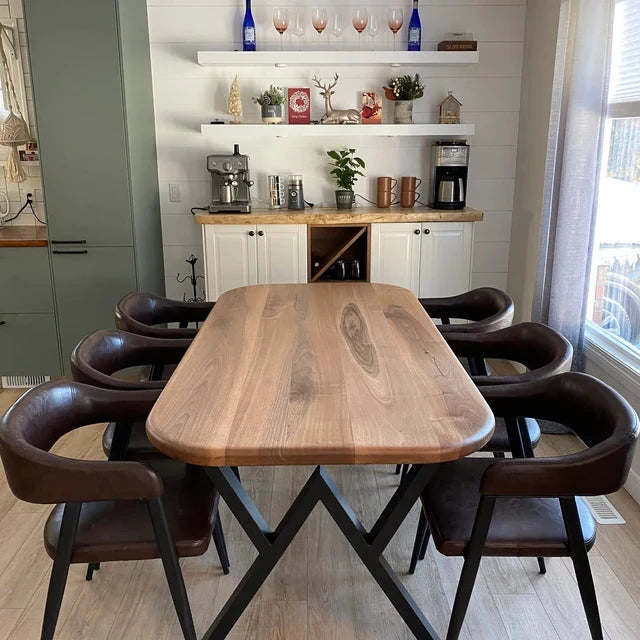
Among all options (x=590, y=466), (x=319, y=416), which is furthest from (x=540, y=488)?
(x=319, y=416)

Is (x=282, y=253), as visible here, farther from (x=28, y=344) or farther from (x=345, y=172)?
(x=28, y=344)

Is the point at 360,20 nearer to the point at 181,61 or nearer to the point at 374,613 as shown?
the point at 181,61

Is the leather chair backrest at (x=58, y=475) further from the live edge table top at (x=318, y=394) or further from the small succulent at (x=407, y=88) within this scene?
the small succulent at (x=407, y=88)

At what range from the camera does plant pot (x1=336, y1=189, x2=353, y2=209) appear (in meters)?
4.14

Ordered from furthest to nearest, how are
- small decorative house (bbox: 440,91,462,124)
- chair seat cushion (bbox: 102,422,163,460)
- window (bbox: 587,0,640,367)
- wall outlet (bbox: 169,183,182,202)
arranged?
1. wall outlet (bbox: 169,183,182,202)
2. small decorative house (bbox: 440,91,462,124)
3. window (bbox: 587,0,640,367)
4. chair seat cushion (bbox: 102,422,163,460)

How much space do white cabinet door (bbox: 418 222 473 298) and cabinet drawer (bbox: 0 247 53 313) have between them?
2.17 meters

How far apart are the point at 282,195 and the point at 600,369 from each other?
2136 millimetres

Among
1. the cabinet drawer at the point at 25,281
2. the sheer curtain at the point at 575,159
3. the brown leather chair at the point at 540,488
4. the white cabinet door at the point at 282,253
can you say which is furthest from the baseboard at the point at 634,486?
the cabinet drawer at the point at 25,281

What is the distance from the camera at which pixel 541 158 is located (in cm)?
386

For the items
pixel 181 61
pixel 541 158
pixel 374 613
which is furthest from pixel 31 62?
pixel 374 613

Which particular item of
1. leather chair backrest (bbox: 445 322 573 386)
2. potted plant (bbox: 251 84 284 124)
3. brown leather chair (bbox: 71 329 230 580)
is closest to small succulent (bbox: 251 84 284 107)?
potted plant (bbox: 251 84 284 124)

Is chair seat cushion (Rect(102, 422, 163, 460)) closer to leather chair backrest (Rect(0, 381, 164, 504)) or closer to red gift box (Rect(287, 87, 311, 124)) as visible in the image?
leather chair backrest (Rect(0, 381, 164, 504))

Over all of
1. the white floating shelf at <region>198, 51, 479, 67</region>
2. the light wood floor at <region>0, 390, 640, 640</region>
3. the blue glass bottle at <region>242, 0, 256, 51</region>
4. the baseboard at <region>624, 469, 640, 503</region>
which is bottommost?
the light wood floor at <region>0, 390, 640, 640</region>

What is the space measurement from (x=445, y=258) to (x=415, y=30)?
52.9 inches
